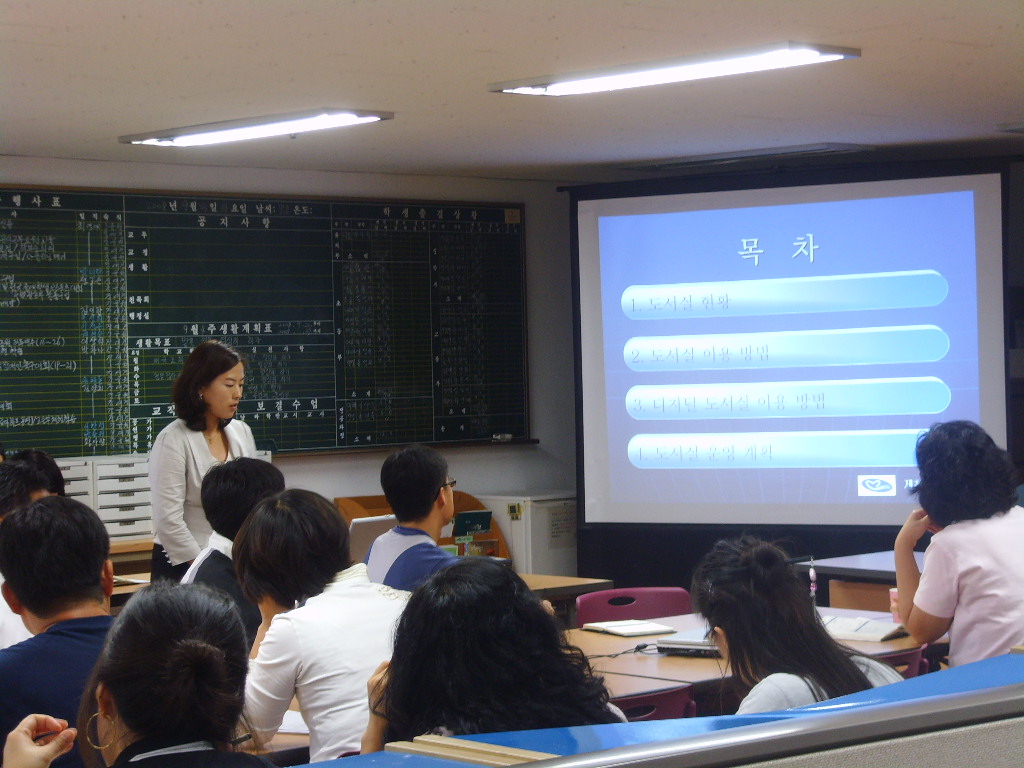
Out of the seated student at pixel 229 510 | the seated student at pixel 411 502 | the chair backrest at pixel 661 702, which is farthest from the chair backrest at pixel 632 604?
the seated student at pixel 229 510

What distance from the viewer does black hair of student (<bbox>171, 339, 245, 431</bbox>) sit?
4332mm

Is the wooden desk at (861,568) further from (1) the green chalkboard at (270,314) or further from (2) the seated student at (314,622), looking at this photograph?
(1) the green chalkboard at (270,314)

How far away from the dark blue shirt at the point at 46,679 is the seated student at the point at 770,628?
115 cm

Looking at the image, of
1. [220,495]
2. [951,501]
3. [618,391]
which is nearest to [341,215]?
[618,391]

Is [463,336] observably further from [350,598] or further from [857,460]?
[350,598]

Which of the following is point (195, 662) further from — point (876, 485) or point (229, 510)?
point (876, 485)

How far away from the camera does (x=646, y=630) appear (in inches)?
143

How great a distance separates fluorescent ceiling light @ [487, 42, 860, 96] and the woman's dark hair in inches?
114

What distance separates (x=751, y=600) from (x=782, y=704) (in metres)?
0.25

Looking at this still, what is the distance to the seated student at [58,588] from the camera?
2.15 meters

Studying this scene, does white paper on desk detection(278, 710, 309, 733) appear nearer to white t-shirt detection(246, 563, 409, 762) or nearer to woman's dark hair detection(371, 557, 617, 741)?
white t-shirt detection(246, 563, 409, 762)

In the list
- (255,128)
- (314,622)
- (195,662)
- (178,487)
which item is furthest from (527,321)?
(195,662)

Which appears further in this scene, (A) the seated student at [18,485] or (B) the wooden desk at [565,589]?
(B) the wooden desk at [565,589]

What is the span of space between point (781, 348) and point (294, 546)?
4192 millimetres
